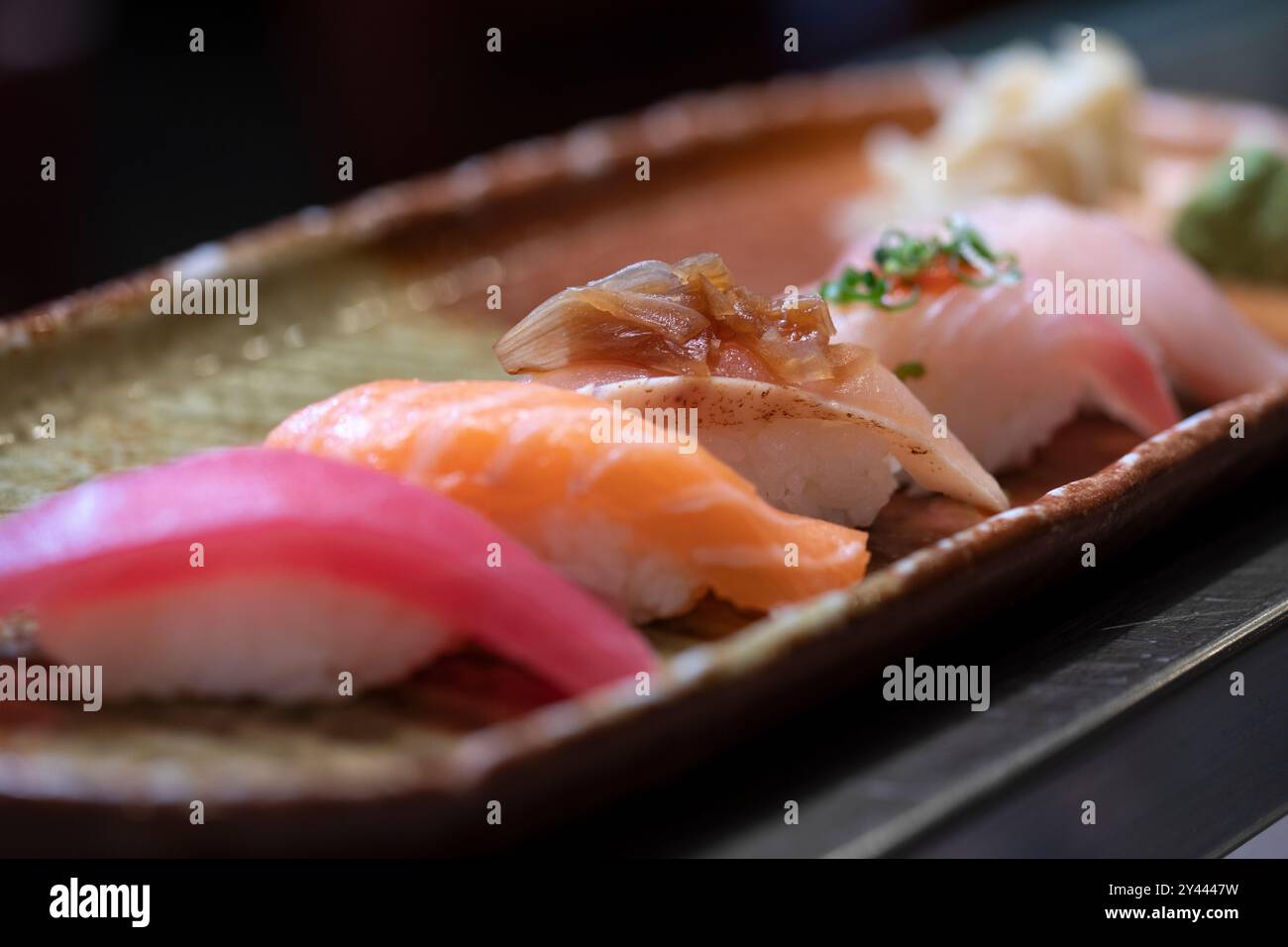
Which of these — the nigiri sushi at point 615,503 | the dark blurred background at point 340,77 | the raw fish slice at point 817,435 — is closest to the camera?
the nigiri sushi at point 615,503

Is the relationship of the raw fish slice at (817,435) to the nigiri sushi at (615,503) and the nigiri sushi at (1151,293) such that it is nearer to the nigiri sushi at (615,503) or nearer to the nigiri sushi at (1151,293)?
the nigiri sushi at (615,503)

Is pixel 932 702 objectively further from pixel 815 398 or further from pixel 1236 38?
pixel 1236 38

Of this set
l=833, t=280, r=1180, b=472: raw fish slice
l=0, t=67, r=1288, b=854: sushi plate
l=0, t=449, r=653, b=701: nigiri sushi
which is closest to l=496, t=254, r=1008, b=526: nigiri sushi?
l=0, t=67, r=1288, b=854: sushi plate

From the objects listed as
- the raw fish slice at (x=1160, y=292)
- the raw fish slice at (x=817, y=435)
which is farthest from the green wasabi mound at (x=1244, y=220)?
the raw fish slice at (x=817, y=435)

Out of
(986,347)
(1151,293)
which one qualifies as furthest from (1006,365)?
(1151,293)

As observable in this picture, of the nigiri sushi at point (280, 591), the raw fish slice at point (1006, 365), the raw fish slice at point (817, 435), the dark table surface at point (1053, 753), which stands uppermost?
the raw fish slice at point (1006, 365)

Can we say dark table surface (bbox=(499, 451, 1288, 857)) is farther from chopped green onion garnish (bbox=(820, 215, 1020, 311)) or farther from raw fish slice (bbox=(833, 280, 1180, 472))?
chopped green onion garnish (bbox=(820, 215, 1020, 311))

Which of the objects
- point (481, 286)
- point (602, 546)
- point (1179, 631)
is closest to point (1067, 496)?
point (1179, 631)
